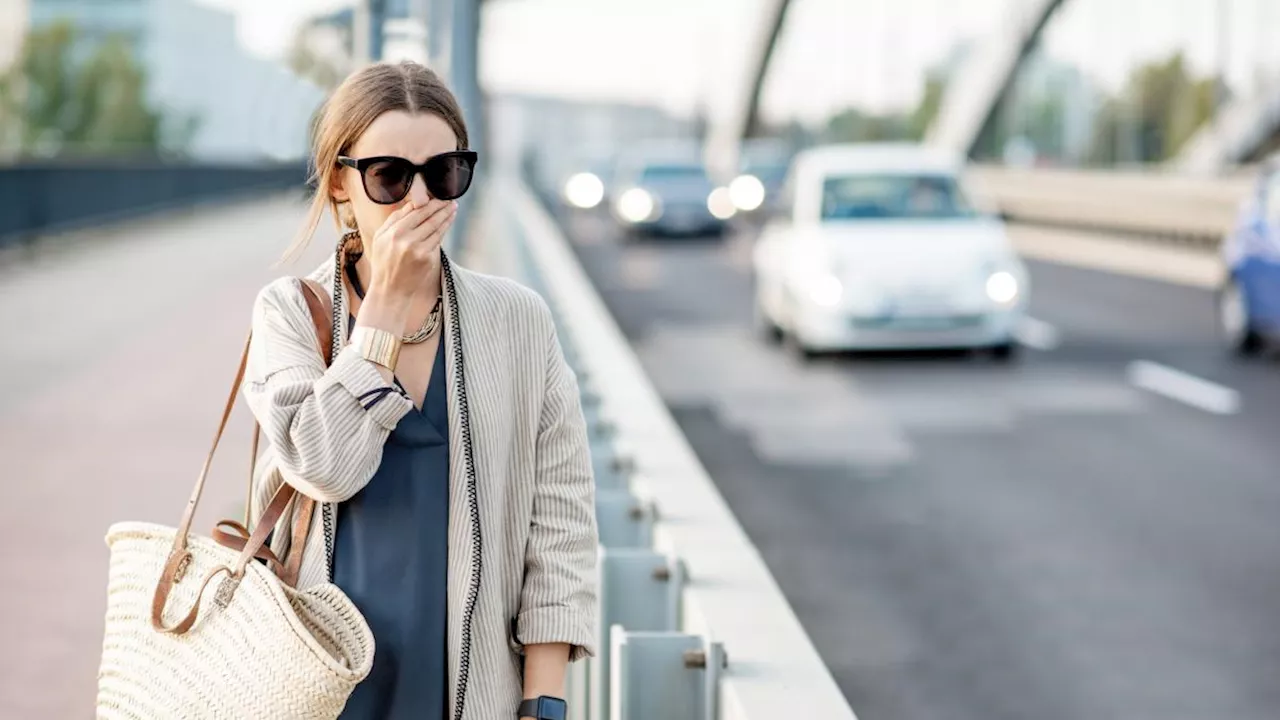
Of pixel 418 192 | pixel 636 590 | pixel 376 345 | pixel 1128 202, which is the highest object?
pixel 1128 202

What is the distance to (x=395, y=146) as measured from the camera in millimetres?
2396

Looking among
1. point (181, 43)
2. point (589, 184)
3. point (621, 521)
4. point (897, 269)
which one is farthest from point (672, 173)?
point (181, 43)

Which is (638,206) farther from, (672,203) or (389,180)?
(389,180)

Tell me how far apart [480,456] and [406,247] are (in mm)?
275

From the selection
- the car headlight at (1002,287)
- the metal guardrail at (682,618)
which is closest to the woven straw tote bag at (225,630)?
the metal guardrail at (682,618)

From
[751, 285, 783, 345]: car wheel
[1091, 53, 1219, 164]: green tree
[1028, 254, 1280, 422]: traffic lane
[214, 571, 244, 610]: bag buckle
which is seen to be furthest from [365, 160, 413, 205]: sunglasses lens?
[1091, 53, 1219, 164]: green tree

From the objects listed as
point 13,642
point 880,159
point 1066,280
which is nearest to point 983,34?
point 1066,280

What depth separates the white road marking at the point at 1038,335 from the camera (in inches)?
616

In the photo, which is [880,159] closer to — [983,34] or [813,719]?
[813,719]

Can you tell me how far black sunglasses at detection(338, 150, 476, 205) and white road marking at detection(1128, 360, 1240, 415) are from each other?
9874 millimetres

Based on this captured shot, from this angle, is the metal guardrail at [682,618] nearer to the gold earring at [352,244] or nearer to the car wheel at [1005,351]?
the gold earring at [352,244]

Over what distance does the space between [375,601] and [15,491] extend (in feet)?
22.5

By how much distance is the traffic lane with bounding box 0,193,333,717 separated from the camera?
6.00m

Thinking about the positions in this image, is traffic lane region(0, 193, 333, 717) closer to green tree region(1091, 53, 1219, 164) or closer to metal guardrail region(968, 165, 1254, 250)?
metal guardrail region(968, 165, 1254, 250)
